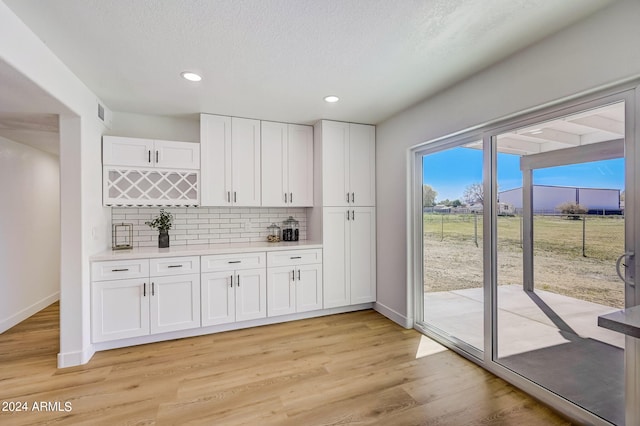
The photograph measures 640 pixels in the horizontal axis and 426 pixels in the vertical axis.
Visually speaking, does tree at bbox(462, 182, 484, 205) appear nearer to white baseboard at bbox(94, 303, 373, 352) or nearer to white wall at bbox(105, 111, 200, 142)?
white baseboard at bbox(94, 303, 373, 352)

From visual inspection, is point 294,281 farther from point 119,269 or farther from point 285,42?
point 285,42

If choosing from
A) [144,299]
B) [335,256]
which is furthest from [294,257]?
[144,299]

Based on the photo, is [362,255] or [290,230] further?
[290,230]

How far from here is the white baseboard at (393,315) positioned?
3438 millimetres

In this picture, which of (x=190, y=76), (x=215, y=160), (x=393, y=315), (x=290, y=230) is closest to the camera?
(x=190, y=76)

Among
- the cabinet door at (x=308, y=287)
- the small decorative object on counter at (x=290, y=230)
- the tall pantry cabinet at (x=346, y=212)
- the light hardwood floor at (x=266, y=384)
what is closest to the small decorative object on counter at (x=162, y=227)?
the light hardwood floor at (x=266, y=384)

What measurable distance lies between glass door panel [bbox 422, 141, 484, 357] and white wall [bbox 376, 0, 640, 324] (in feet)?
0.88

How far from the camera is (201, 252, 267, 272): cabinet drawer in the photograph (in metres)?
3.22

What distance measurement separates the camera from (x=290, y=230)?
409 centimetres

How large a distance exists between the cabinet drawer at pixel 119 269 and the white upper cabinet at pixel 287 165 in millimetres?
1512

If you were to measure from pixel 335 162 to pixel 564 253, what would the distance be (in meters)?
2.50

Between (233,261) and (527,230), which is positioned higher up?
(527,230)

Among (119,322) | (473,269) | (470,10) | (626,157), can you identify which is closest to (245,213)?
(119,322)

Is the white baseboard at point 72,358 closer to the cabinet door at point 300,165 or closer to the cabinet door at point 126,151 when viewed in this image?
the cabinet door at point 126,151
